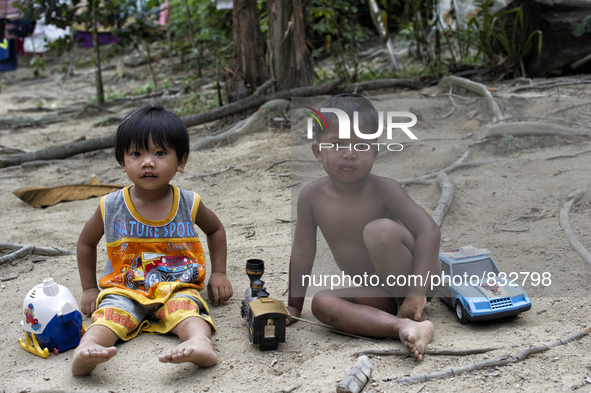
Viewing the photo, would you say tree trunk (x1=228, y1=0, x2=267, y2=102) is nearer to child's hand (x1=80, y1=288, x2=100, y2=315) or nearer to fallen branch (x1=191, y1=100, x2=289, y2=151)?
fallen branch (x1=191, y1=100, x2=289, y2=151)

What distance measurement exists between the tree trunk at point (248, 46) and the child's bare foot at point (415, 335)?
4682 millimetres

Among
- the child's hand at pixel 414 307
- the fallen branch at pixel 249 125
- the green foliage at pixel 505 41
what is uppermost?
the green foliage at pixel 505 41

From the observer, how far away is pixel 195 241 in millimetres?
2152

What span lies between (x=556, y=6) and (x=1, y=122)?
310 inches

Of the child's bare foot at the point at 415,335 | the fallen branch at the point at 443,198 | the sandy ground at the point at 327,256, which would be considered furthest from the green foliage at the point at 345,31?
the child's bare foot at the point at 415,335

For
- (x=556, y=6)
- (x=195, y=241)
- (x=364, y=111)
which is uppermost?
(x=556, y=6)

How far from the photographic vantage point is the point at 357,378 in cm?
148

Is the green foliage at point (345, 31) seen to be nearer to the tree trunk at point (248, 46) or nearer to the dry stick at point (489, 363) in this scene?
the tree trunk at point (248, 46)

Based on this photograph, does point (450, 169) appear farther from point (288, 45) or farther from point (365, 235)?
point (288, 45)

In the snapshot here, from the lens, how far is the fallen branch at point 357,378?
1445 millimetres

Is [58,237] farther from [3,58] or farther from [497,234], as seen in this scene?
[3,58]

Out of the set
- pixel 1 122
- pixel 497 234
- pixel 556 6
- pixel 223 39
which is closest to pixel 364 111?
pixel 497 234

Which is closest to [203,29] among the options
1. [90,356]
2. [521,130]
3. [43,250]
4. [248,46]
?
[248,46]

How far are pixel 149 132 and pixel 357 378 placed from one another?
3.87 feet
